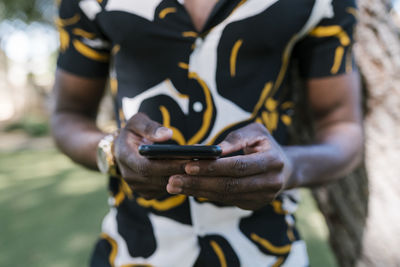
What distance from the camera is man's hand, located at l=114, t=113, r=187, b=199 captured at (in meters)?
0.73

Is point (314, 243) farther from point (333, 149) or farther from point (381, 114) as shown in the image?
point (333, 149)

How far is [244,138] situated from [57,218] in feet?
12.3

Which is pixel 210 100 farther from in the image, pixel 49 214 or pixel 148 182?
pixel 49 214

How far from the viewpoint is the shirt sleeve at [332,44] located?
0.97 metres

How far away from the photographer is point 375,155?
1362 millimetres

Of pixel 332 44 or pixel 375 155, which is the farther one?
pixel 375 155

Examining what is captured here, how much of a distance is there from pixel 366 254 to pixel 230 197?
997 mm

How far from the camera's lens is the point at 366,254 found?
143cm

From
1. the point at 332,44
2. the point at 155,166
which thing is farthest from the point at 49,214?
the point at 332,44

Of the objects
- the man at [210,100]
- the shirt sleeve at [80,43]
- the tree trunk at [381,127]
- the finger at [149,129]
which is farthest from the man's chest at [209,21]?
the tree trunk at [381,127]

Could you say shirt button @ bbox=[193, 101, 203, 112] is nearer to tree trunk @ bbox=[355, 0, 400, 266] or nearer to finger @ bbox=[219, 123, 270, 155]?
finger @ bbox=[219, 123, 270, 155]

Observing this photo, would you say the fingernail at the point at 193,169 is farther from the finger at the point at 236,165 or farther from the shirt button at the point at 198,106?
the shirt button at the point at 198,106

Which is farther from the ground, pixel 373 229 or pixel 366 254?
pixel 373 229

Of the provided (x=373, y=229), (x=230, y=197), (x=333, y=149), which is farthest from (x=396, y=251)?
(x=230, y=197)
